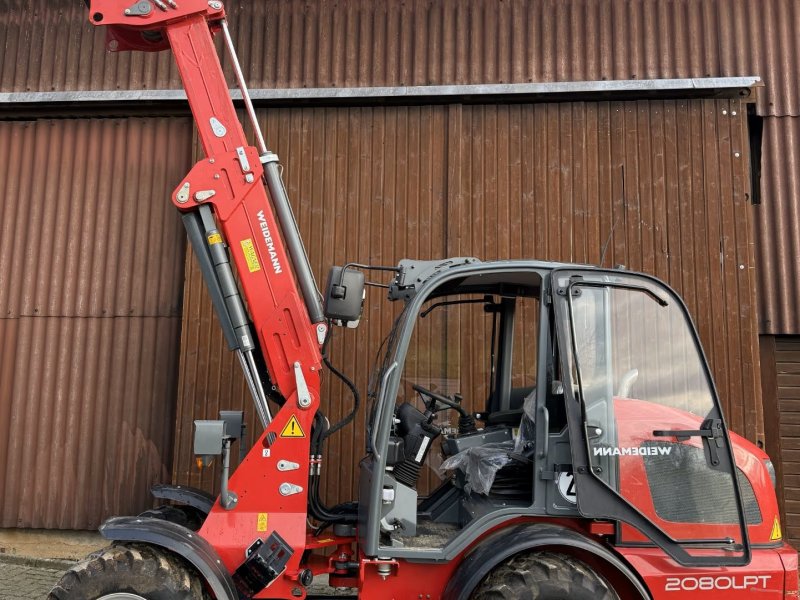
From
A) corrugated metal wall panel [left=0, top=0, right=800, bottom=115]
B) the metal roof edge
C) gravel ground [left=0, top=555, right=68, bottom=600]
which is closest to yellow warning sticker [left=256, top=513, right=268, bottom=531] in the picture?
gravel ground [left=0, top=555, right=68, bottom=600]

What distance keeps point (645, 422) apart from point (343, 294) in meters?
1.96

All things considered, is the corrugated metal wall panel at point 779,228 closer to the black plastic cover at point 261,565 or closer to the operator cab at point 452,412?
the operator cab at point 452,412

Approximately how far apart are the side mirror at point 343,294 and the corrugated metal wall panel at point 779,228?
540 cm

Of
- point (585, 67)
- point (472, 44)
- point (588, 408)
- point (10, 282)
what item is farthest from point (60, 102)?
point (588, 408)

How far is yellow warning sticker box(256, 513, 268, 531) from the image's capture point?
375 cm

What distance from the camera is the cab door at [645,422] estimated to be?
3393 mm

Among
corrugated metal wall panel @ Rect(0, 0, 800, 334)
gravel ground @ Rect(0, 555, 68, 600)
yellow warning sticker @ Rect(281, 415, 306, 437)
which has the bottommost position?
gravel ground @ Rect(0, 555, 68, 600)

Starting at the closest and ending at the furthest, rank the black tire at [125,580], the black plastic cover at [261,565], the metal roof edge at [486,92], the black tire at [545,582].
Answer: the black tire at [545,582]
the black tire at [125,580]
the black plastic cover at [261,565]
the metal roof edge at [486,92]

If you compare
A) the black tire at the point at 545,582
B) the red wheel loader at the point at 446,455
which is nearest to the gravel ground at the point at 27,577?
the red wheel loader at the point at 446,455

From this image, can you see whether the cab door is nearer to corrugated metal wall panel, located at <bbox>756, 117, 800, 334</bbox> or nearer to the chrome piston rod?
the chrome piston rod

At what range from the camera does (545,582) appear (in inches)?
126

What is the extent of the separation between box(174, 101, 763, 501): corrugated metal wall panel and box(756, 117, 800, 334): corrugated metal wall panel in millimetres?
464

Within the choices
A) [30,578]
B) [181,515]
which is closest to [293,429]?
[181,515]

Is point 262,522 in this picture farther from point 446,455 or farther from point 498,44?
point 498,44
